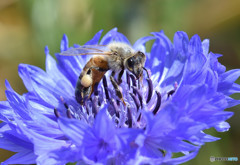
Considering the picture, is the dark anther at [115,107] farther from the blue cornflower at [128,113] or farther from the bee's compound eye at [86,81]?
the bee's compound eye at [86,81]

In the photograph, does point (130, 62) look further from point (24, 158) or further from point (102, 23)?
point (102, 23)

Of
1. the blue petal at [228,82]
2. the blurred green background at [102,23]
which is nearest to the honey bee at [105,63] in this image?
the blue petal at [228,82]

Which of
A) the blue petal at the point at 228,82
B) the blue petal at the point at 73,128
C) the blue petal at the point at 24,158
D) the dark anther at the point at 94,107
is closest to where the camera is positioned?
the blue petal at the point at 73,128

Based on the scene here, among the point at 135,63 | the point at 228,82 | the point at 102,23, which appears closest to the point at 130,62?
the point at 135,63

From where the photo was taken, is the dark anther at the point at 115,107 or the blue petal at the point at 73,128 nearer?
the blue petal at the point at 73,128

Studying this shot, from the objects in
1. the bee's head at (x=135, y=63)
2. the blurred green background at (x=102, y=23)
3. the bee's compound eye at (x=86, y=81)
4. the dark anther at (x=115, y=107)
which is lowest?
the dark anther at (x=115, y=107)

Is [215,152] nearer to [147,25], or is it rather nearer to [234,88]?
[234,88]
